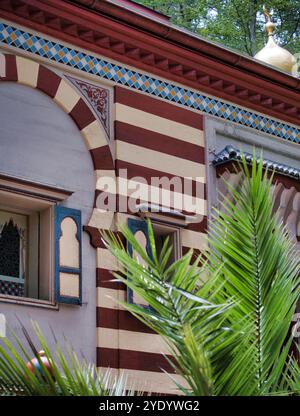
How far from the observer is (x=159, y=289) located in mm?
5160

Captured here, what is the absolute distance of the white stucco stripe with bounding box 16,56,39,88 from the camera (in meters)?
12.2

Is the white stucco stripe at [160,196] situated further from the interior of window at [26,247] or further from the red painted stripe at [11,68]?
the red painted stripe at [11,68]

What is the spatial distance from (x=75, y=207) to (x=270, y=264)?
6830 millimetres

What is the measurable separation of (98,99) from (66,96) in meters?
0.56

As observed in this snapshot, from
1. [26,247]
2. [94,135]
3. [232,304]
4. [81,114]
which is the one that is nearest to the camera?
[232,304]

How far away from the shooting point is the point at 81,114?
503 inches

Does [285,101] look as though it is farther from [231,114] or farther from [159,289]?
[159,289]

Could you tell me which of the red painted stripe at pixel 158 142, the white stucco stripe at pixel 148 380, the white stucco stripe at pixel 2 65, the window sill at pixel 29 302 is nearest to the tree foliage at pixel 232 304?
the window sill at pixel 29 302

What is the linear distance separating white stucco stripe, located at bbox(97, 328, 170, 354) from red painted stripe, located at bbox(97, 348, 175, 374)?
1.9 inches

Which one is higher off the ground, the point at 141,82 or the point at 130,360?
the point at 141,82

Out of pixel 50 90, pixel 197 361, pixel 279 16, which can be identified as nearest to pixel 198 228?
pixel 50 90

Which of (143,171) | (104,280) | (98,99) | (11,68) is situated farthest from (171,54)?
(104,280)

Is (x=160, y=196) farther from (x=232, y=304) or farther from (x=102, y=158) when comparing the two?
(x=232, y=304)

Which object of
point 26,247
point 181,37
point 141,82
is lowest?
point 26,247
